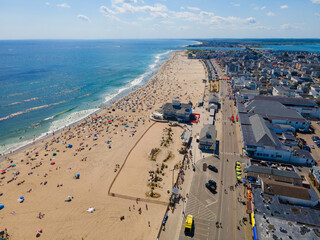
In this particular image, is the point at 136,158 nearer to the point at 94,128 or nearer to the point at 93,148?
the point at 93,148


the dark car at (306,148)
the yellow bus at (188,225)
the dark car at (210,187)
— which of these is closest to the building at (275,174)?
the dark car at (210,187)

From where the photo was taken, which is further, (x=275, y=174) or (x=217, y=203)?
(x=275, y=174)

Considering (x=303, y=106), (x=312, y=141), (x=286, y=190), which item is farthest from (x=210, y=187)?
(x=303, y=106)

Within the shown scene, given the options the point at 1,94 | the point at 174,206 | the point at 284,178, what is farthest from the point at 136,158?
the point at 1,94

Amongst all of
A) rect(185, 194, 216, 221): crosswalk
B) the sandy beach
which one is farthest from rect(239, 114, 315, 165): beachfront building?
rect(185, 194, 216, 221): crosswalk

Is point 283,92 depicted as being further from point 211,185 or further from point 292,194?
point 211,185

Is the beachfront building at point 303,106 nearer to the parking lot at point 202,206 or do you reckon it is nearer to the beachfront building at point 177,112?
the beachfront building at point 177,112
